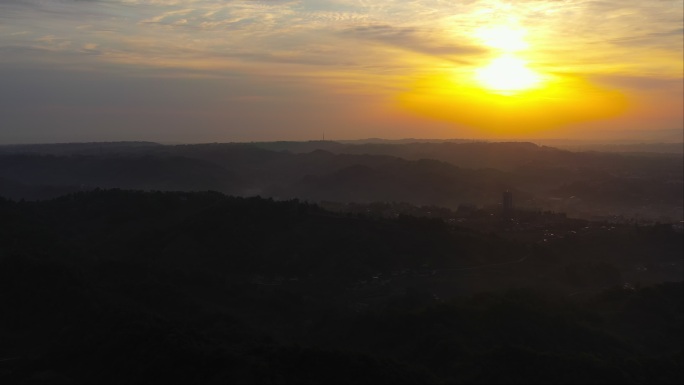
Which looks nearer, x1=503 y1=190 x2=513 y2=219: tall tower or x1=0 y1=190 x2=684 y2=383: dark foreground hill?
x1=0 y1=190 x2=684 y2=383: dark foreground hill

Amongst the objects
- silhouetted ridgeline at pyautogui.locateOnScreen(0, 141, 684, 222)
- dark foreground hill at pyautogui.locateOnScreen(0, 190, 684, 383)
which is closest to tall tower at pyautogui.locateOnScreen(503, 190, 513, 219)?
dark foreground hill at pyautogui.locateOnScreen(0, 190, 684, 383)

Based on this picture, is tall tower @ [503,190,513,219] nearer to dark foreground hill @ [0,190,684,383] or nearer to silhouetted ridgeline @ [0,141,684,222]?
dark foreground hill @ [0,190,684,383]

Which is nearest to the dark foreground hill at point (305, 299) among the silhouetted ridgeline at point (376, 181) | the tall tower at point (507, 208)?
the tall tower at point (507, 208)

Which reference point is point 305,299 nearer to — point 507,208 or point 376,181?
point 507,208

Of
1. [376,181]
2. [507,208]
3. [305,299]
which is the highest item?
[507,208]

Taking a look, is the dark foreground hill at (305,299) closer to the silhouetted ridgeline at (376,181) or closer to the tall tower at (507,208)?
the tall tower at (507,208)

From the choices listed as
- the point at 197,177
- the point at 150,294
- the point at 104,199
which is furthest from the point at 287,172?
the point at 150,294

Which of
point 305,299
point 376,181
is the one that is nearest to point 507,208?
point 305,299

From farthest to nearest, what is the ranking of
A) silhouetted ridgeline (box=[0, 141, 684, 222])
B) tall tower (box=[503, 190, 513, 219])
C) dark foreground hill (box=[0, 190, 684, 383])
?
silhouetted ridgeline (box=[0, 141, 684, 222]) < tall tower (box=[503, 190, 513, 219]) < dark foreground hill (box=[0, 190, 684, 383])
